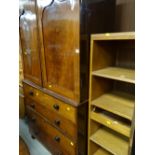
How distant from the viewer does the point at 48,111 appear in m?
1.56

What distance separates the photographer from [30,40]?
161cm

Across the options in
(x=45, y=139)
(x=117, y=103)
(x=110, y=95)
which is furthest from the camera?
(x=45, y=139)

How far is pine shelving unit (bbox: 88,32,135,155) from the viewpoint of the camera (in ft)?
3.63

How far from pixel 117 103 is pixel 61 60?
22.0 inches

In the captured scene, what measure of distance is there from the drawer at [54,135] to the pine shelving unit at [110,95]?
0.59ft

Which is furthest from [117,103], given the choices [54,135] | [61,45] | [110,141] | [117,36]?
[54,135]

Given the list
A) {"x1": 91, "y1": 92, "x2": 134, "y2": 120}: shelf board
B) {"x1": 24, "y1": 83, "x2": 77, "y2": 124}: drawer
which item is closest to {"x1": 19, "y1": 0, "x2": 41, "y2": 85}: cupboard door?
{"x1": 24, "y1": 83, "x2": 77, "y2": 124}: drawer

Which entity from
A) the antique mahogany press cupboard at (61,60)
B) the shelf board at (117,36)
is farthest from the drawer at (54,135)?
the shelf board at (117,36)

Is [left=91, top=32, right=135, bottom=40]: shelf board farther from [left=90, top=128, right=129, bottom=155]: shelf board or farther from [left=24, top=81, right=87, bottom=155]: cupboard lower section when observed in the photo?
[left=90, top=128, right=129, bottom=155]: shelf board

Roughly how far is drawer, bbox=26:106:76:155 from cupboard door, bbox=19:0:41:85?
0.45m

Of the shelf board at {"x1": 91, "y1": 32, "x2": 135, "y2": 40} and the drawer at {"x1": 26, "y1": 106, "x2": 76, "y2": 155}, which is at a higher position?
the shelf board at {"x1": 91, "y1": 32, "x2": 135, "y2": 40}

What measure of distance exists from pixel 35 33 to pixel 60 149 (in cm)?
117

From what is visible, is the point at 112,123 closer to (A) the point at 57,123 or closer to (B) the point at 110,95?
(B) the point at 110,95
